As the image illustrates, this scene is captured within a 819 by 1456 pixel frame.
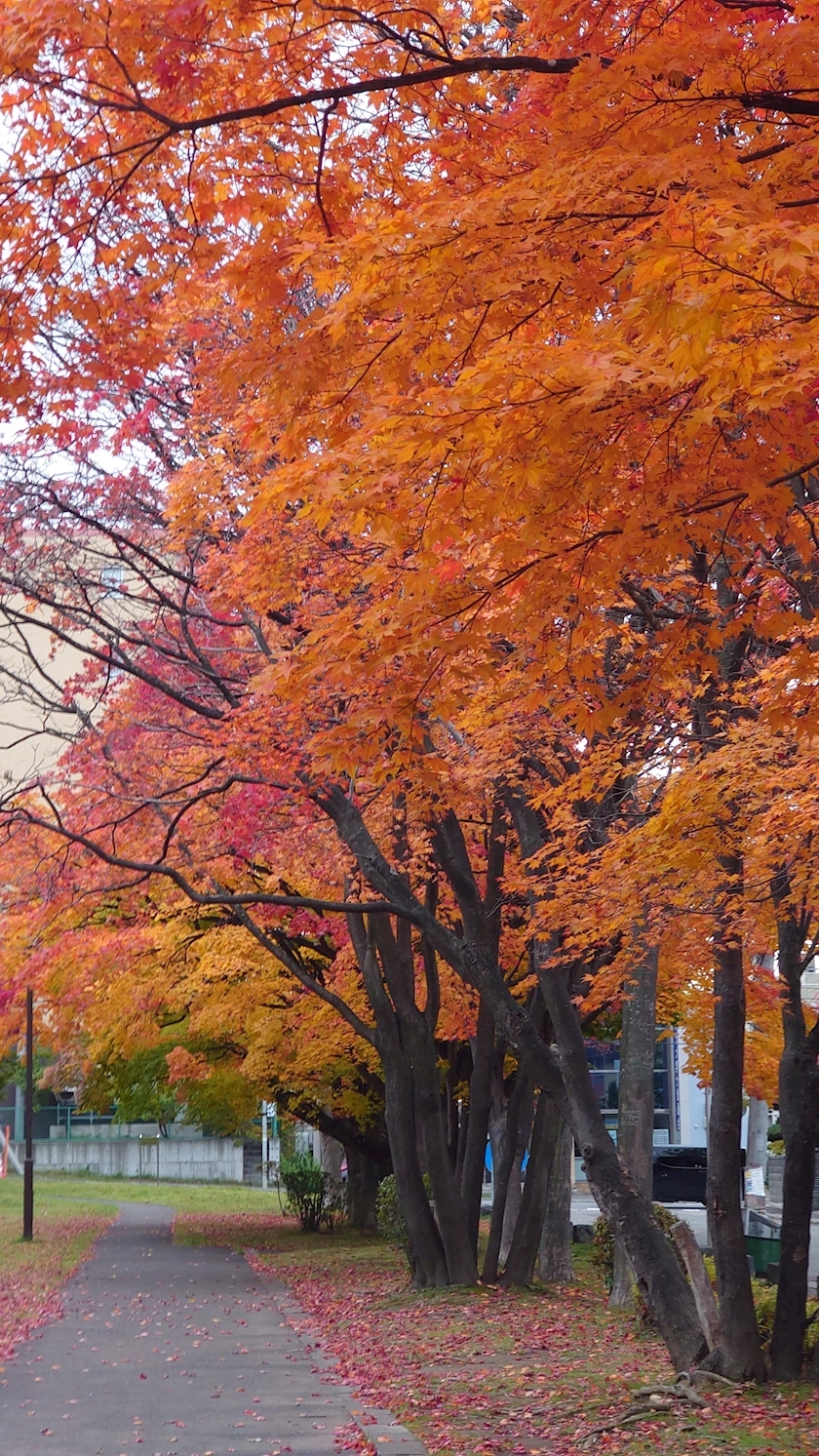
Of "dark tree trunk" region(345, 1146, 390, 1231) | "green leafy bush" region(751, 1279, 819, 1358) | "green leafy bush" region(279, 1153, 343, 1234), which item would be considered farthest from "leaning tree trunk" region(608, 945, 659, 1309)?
"green leafy bush" region(279, 1153, 343, 1234)

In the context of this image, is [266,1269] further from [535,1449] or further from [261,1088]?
[535,1449]

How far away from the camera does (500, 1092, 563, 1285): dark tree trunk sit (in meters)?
18.0

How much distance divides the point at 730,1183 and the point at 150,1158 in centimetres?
5332

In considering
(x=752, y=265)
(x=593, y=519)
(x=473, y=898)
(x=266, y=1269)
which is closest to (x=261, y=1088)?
(x=266, y=1269)

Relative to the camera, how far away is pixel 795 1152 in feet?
36.6

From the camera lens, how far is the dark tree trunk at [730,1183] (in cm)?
1059

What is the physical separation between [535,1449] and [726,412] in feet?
21.3

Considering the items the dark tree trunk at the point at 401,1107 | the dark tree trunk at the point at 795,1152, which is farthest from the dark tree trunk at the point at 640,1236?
the dark tree trunk at the point at 401,1107

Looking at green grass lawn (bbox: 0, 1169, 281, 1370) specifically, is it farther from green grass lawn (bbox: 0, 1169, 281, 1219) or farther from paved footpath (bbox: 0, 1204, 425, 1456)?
paved footpath (bbox: 0, 1204, 425, 1456)

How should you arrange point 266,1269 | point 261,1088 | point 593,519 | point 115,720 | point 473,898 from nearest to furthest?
point 593,519 < point 473,898 < point 115,720 < point 266,1269 < point 261,1088

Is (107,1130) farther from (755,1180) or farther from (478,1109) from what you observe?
(478,1109)

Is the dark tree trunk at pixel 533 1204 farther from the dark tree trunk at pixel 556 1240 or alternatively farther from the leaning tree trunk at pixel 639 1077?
the leaning tree trunk at pixel 639 1077

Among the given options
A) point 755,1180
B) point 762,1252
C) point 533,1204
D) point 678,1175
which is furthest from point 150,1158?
point 762,1252

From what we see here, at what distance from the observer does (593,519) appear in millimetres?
7066
